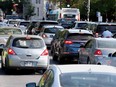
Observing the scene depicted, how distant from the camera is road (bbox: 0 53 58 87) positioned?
15.9 meters

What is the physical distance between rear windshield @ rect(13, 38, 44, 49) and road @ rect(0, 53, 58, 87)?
41.6 inches

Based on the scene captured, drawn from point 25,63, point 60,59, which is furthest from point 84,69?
point 60,59

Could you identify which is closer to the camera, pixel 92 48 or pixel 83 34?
pixel 92 48

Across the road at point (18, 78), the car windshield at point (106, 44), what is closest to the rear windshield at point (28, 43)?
the road at point (18, 78)

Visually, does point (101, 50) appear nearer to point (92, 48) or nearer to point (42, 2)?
point (92, 48)

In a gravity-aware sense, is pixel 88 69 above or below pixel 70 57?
above

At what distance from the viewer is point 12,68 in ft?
60.4

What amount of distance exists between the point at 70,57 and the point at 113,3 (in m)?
55.7

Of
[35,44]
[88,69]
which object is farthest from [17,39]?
[88,69]

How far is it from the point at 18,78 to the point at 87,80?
10.5m

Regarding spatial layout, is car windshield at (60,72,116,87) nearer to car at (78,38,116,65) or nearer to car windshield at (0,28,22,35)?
car at (78,38,116,65)

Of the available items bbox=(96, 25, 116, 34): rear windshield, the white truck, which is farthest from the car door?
the white truck

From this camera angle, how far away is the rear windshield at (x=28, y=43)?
18.6 meters

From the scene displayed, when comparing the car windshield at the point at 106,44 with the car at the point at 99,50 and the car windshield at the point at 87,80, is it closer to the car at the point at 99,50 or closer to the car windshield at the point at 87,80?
the car at the point at 99,50
